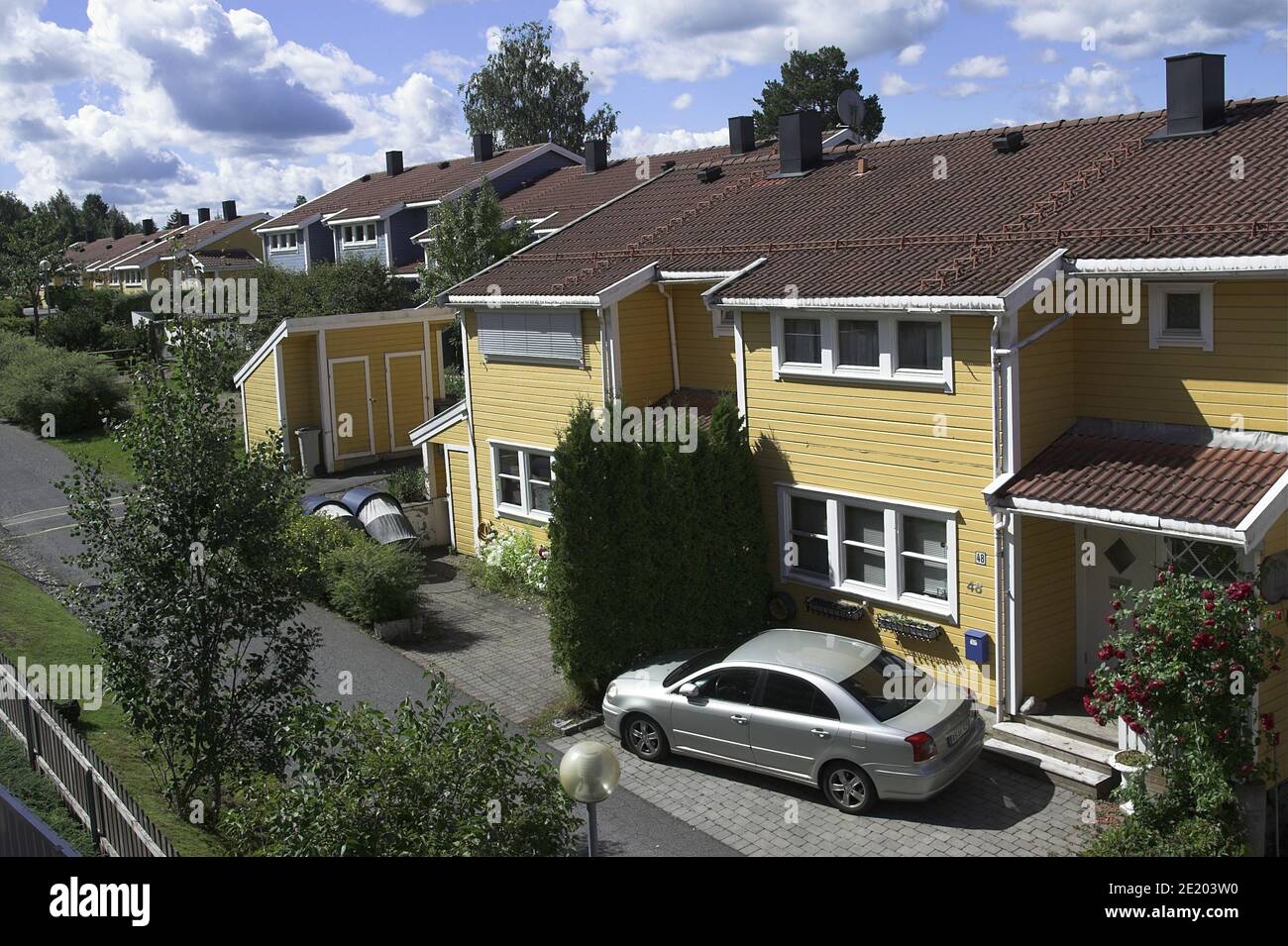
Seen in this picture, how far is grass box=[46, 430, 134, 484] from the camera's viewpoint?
3077 cm

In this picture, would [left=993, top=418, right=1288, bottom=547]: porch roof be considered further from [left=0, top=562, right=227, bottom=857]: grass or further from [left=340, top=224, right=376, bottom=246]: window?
[left=340, top=224, right=376, bottom=246]: window

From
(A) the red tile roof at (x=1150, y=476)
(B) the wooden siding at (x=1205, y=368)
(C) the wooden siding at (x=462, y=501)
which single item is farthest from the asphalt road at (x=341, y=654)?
(B) the wooden siding at (x=1205, y=368)

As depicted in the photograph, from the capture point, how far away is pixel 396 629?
18672 mm

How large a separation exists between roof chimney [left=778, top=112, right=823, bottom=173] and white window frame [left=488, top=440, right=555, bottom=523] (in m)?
6.95

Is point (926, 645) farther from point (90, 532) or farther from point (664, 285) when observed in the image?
point (90, 532)

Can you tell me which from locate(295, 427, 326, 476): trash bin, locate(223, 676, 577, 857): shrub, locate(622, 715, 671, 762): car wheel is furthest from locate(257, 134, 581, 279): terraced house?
locate(223, 676, 577, 857): shrub

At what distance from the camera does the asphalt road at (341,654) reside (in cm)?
1194

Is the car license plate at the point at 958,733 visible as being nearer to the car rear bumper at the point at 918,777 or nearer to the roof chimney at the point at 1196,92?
the car rear bumper at the point at 918,777

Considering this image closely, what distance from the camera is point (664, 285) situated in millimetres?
19094

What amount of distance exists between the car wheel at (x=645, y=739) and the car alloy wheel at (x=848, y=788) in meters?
2.17

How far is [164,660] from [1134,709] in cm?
897

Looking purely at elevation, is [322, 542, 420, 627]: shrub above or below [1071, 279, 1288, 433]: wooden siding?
below
